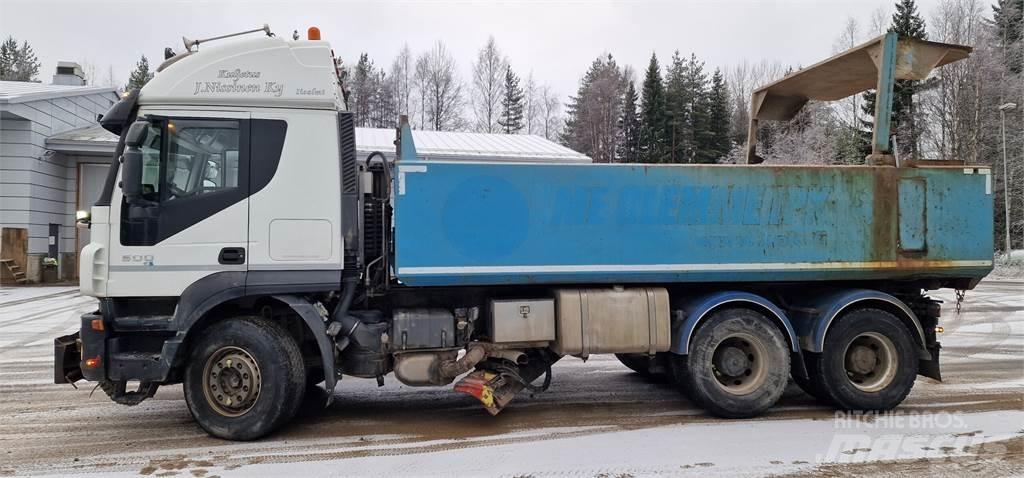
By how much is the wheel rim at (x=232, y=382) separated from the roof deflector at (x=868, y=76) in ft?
20.4

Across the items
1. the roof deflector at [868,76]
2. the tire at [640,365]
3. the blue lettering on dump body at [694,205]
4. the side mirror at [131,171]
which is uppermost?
the roof deflector at [868,76]

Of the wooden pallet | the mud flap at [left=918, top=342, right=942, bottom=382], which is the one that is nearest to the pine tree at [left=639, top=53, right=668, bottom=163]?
the wooden pallet

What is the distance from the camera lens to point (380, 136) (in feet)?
68.0

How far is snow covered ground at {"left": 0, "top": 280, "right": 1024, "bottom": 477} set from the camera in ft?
14.8

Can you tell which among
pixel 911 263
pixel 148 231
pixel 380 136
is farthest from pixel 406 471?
pixel 380 136

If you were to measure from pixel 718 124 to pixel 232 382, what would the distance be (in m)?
45.4

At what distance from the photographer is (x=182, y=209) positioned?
16.1 ft

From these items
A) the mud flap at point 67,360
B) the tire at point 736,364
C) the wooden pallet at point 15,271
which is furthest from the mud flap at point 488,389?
the wooden pallet at point 15,271

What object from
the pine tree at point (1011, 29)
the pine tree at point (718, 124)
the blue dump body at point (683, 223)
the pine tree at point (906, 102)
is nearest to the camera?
the blue dump body at point (683, 223)

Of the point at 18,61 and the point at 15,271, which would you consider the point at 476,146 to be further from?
the point at 18,61

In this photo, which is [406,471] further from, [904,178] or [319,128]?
[904,178]

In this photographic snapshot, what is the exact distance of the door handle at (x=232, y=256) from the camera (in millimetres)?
4953

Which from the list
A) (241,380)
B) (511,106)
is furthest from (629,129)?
(241,380)

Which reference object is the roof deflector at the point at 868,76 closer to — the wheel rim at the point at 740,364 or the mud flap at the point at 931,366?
the mud flap at the point at 931,366
